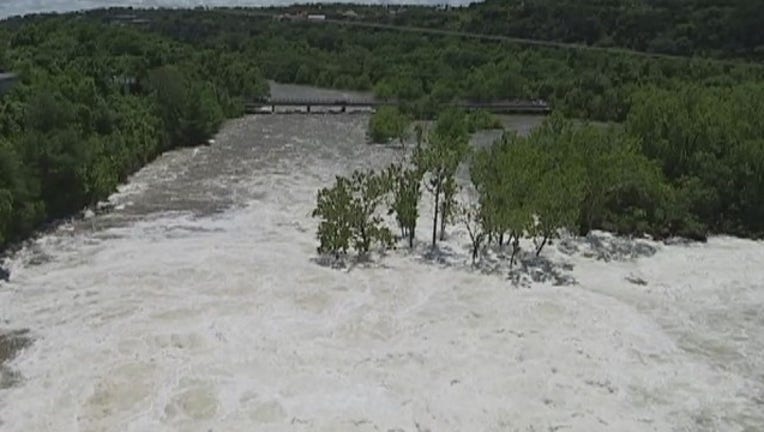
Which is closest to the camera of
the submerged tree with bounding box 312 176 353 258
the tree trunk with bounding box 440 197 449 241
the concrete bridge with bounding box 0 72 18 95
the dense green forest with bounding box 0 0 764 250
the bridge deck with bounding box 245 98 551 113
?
the submerged tree with bounding box 312 176 353 258

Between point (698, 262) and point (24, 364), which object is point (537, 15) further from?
point (24, 364)

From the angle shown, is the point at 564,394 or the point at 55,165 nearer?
the point at 564,394

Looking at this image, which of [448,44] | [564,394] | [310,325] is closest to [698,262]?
[564,394]

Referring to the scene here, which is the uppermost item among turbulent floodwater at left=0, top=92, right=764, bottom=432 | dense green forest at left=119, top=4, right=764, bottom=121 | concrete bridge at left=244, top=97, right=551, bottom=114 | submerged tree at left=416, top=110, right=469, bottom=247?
submerged tree at left=416, top=110, right=469, bottom=247

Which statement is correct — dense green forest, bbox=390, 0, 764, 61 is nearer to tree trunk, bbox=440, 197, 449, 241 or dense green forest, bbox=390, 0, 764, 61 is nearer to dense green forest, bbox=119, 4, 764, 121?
dense green forest, bbox=119, 4, 764, 121

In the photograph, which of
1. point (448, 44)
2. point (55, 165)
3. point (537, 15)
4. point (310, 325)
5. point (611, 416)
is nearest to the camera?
point (611, 416)

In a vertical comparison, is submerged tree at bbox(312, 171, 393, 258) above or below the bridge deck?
above

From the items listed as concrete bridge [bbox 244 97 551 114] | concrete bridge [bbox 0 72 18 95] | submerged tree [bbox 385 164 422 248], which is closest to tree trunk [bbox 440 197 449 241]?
submerged tree [bbox 385 164 422 248]

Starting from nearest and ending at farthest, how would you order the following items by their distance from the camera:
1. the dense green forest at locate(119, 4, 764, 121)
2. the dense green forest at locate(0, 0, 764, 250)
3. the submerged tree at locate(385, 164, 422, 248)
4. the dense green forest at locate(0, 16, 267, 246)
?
the submerged tree at locate(385, 164, 422, 248), the dense green forest at locate(0, 16, 267, 246), the dense green forest at locate(0, 0, 764, 250), the dense green forest at locate(119, 4, 764, 121)
